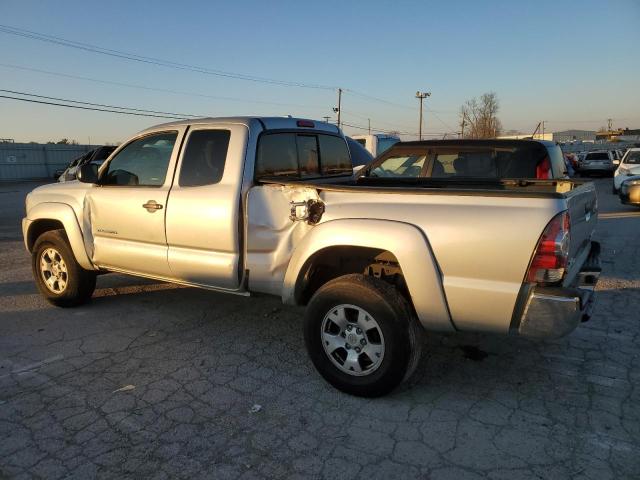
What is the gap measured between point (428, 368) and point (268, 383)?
1239 millimetres

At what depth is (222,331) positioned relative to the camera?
4609mm

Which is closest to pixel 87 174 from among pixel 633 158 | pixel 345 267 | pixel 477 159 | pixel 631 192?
pixel 345 267

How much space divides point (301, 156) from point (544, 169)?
3848 millimetres

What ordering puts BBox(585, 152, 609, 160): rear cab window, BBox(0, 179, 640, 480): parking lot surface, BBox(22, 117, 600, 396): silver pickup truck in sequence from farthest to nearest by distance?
BBox(585, 152, 609, 160): rear cab window < BBox(22, 117, 600, 396): silver pickup truck < BBox(0, 179, 640, 480): parking lot surface

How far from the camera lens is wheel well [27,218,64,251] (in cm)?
539

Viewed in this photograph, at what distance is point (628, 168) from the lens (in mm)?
15703

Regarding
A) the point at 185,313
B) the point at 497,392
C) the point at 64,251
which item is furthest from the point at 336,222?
the point at 64,251

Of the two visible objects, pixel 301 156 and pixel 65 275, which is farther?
pixel 65 275

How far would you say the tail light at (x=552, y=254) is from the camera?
2.67 m

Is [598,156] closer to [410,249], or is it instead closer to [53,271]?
[410,249]

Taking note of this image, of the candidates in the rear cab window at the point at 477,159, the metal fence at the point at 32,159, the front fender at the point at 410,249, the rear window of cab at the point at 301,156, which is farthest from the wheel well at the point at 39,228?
the metal fence at the point at 32,159

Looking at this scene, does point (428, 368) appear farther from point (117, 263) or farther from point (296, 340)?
point (117, 263)

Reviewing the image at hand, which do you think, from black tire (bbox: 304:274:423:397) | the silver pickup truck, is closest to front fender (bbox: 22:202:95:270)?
the silver pickup truck

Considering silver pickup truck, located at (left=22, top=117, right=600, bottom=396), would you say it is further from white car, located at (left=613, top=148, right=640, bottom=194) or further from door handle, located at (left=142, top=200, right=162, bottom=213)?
white car, located at (left=613, top=148, right=640, bottom=194)
